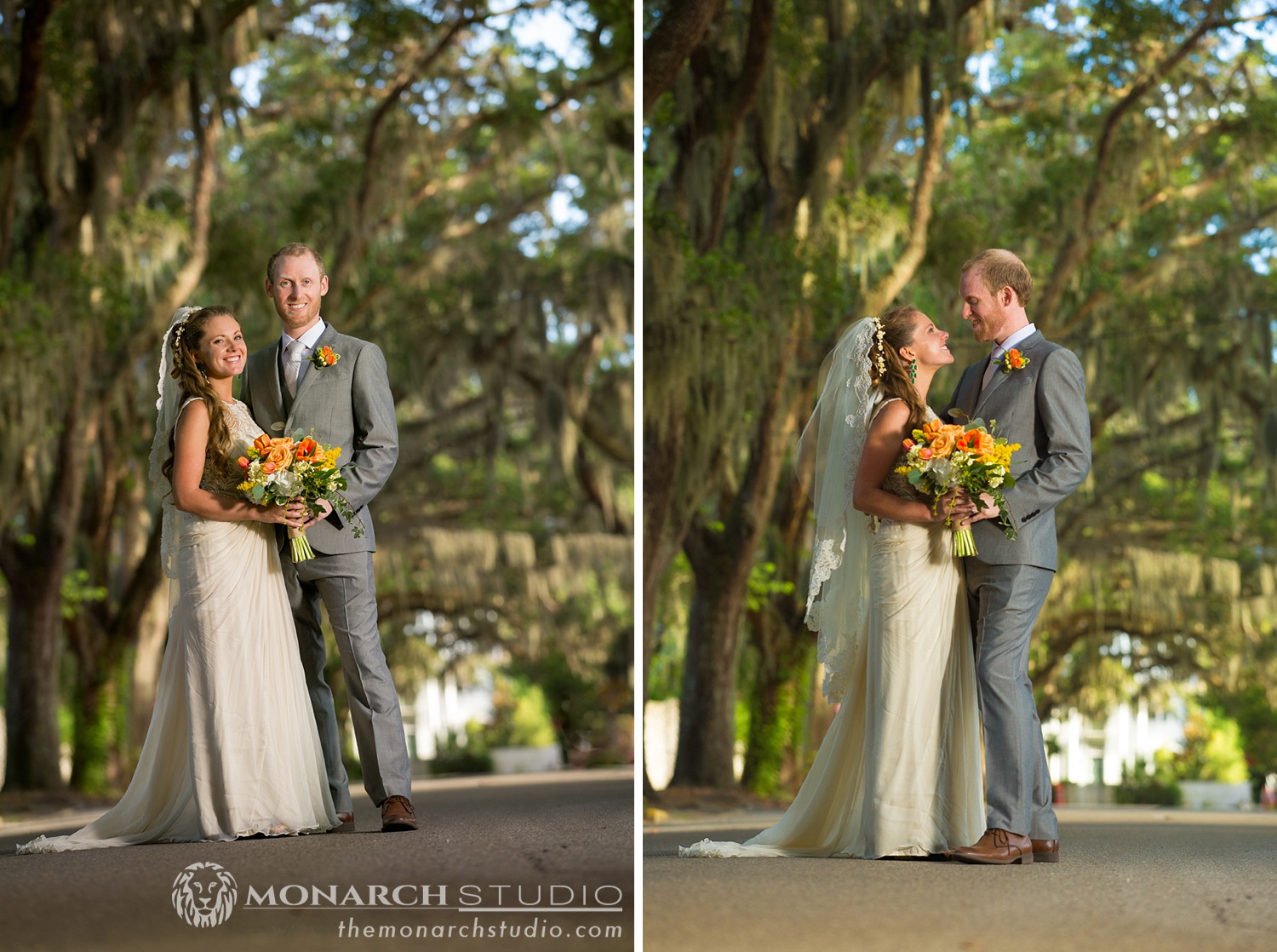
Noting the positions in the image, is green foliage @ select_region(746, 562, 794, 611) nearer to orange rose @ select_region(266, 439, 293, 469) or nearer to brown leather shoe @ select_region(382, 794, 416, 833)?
brown leather shoe @ select_region(382, 794, 416, 833)

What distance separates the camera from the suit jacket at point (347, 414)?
3791mm

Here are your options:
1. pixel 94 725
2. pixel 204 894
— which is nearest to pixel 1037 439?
pixel 204 894

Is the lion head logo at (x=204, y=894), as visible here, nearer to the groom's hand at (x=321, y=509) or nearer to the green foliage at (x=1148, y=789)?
the groom's hand at (x=321, y=509)

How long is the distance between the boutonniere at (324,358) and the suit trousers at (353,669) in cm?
57

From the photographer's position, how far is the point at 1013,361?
149 inches

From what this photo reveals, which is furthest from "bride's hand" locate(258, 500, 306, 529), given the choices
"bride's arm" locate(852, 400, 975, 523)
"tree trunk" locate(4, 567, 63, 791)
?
"tree trunk" locate(4, 567, 63, 791)

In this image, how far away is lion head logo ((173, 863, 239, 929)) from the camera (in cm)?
317

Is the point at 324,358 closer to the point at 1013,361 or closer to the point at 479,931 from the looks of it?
the point at 479,931

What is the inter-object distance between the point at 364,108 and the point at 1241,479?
8.59 meters

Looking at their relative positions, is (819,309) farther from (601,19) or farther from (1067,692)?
(1067,692)

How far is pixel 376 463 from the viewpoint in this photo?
383cm

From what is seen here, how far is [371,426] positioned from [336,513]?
0.95 feet

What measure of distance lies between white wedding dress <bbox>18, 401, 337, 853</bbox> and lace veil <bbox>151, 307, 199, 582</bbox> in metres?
0.07

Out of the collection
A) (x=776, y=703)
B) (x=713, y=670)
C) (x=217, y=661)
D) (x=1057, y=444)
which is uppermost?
(x=1057, y=444)
